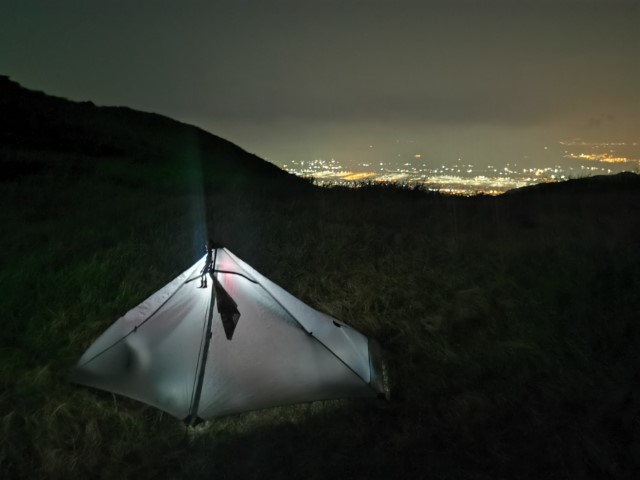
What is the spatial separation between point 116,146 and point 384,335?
30.3 metres

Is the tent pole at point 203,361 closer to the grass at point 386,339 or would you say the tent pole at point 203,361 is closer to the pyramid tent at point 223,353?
the pyramid tent at point 223,353

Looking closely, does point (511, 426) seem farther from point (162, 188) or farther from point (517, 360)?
point (162, 188)

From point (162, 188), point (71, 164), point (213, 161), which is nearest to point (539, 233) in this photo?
point (162, 188)

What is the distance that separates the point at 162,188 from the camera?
23984 millimetres

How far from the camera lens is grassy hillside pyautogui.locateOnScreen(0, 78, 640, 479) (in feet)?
17.9

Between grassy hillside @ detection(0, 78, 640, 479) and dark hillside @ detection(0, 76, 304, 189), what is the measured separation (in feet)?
36.4

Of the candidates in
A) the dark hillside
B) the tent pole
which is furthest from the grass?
the dark hillside

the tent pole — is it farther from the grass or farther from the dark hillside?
the dark hillside

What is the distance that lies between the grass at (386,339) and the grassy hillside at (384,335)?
0.09 ft

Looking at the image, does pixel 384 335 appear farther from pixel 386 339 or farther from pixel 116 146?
pixel 116 146

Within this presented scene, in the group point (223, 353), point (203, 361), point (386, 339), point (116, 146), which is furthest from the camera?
point (116, 146)

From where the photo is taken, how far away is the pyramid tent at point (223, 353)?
6383mm

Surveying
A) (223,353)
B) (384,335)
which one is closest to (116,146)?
(384,335)

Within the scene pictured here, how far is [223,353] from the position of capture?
21.5ft
